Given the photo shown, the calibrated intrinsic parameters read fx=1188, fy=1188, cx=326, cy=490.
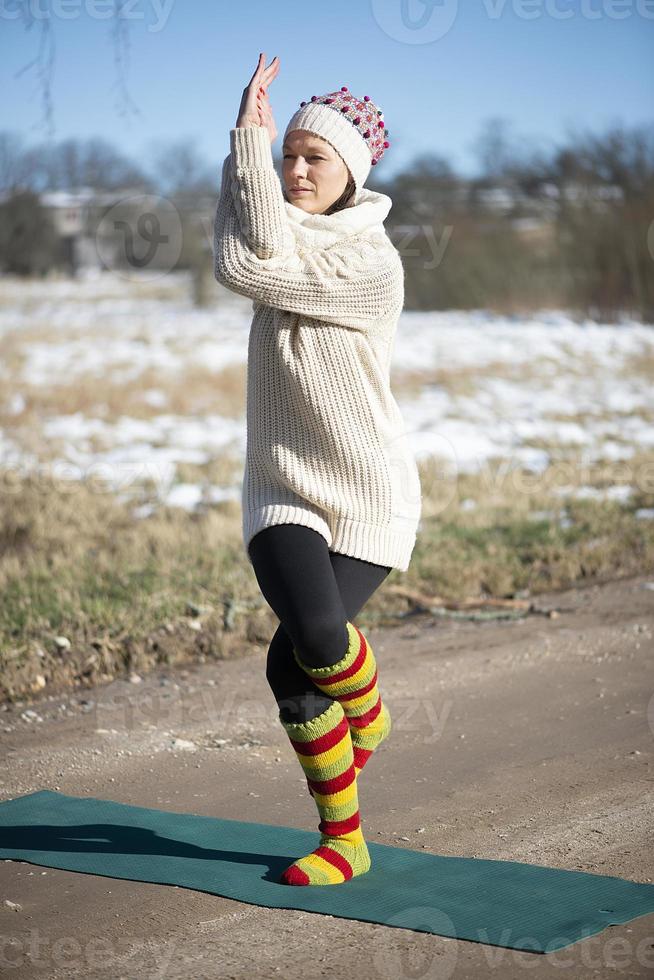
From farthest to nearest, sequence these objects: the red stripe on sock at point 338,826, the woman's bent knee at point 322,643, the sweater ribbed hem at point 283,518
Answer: the red stripe on sock at point 338,826 → the sweater ribbed hem at point 283,518 → the woman's bent knee at point 322,643

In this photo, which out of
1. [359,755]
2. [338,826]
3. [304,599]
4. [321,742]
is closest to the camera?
[304,599]

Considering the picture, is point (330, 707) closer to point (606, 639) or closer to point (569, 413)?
point (606, 639)

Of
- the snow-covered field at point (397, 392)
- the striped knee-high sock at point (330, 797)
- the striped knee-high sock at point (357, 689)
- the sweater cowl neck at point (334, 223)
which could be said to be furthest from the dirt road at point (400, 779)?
the snow-covered field at point (397, 392)

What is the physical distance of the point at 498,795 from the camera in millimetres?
3822

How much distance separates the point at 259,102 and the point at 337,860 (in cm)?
197

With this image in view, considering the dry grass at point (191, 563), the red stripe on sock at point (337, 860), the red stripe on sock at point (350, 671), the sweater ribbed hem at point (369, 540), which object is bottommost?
the dry grass at point (191, 563)

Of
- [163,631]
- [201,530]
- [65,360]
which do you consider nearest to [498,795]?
[163,631]

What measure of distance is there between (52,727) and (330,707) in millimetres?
1965

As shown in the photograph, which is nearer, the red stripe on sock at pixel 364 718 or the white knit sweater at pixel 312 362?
the white knit sweater at pixel 312 362

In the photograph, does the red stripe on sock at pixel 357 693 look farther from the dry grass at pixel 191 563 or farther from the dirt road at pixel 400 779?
the dry grass at pixel 191 563

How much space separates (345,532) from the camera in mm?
3039

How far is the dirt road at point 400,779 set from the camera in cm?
272

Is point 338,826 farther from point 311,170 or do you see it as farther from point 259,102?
point 259,102

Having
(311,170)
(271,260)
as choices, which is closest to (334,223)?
(311,170)
